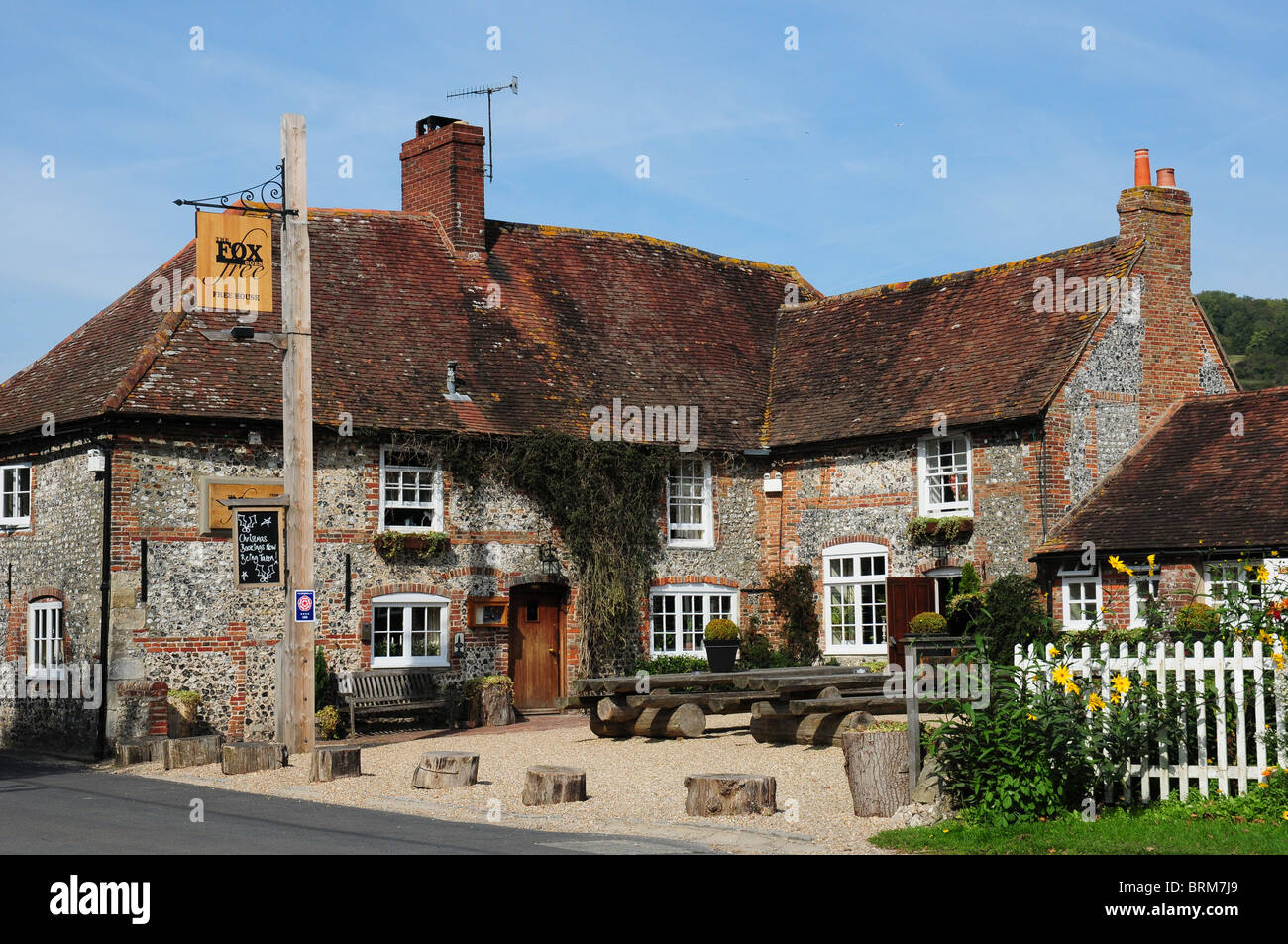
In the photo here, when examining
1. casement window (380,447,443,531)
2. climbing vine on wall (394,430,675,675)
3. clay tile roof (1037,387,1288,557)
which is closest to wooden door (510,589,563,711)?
climbing vine on wall (394,430,675,675)

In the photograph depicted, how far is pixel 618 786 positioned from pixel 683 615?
35.2ft

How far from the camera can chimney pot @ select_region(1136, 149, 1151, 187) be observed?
2420 centimetres

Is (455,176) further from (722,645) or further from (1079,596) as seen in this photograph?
(1079,596)

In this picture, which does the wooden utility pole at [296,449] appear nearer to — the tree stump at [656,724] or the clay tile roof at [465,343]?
the clay tile roof at [465,343]

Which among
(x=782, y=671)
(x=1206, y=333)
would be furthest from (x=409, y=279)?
(x=1206, y=333)

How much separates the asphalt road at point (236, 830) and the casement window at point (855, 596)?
41.2ft

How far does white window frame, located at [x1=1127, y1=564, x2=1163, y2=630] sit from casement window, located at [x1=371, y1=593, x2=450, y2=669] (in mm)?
10473

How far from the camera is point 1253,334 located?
207 ft

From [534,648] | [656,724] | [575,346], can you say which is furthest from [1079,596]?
[575,346]

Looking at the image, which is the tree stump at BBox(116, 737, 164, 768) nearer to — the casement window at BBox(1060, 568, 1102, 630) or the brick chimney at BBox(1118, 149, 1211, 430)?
the casement window at BBox(1060, 568, 1102, 630)

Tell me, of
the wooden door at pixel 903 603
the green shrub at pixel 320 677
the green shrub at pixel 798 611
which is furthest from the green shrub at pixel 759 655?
the green shrub at pixel 320 677

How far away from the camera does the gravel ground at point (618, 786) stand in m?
12.3

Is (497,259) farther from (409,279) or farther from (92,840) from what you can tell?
(92,840)
